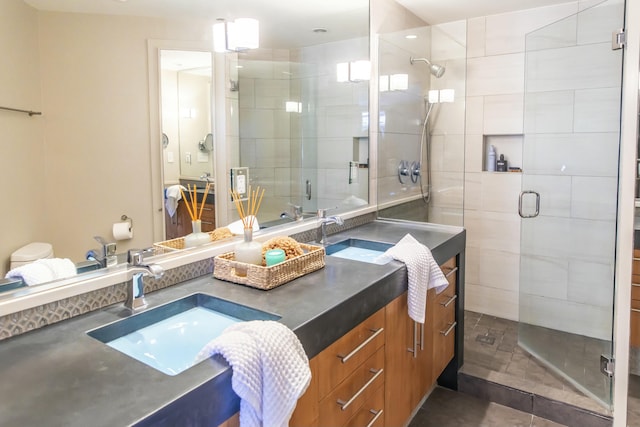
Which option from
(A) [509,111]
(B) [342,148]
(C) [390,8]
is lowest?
(B) [342,148]

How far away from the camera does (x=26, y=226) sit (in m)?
1.24

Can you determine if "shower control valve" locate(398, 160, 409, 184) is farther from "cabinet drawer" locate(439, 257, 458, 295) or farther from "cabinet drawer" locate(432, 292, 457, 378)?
"cabinet drawer" locate(432, 292, 457, 378)

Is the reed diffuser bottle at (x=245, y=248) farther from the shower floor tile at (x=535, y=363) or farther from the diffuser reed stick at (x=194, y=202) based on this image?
the shower floor tile at (x=535, y=363)

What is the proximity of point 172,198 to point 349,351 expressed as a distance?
0.82 meters

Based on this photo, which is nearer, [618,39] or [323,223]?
[618,39]

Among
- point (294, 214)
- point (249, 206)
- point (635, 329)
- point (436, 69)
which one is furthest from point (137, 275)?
point (635, 329)

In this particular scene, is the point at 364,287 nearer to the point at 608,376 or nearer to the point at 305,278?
the point at 305,278

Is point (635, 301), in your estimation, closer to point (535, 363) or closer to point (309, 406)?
point (535, 363)

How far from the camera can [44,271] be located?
1271mm

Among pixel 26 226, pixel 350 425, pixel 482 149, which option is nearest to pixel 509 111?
pixel 482 149

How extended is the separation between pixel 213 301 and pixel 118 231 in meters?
0.38

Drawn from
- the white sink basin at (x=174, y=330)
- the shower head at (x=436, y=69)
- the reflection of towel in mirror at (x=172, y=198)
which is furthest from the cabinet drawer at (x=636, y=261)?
the reflection of towel in mirror at (x=172, y=198)

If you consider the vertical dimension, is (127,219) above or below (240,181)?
below

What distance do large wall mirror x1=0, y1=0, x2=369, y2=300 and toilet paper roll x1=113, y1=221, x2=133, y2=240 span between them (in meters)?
0.02
